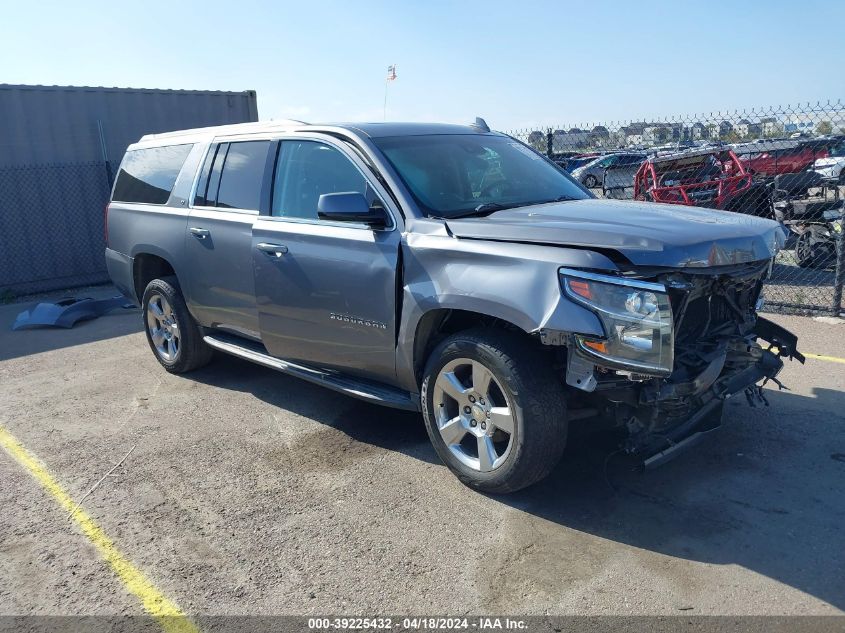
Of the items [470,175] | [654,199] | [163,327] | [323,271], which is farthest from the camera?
[654,199]

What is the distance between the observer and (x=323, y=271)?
171 inches

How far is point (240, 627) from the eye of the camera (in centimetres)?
290

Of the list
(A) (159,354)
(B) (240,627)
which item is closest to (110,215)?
(A) (159,354)

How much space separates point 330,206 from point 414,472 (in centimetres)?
158

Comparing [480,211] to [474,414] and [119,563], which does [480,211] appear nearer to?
[474,414]

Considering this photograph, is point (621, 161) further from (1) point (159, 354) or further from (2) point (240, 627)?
(2) point (240, 627)

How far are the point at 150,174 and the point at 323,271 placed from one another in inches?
106

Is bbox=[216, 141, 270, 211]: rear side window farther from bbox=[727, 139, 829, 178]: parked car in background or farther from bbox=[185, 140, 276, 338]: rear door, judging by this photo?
bbox=[727, 139, 829, 178]: parked car in background

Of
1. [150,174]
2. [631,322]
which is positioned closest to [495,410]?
[631,322]

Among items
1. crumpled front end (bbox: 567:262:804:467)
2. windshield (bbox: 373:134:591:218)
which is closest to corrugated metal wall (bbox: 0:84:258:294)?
windshield (bbox: 373:134:591:218)

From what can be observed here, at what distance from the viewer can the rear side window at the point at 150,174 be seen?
5.91 metres

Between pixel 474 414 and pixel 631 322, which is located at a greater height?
pixel 631 322

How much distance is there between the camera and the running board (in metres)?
4.22

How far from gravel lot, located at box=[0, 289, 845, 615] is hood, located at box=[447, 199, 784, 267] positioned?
4.05 ft
